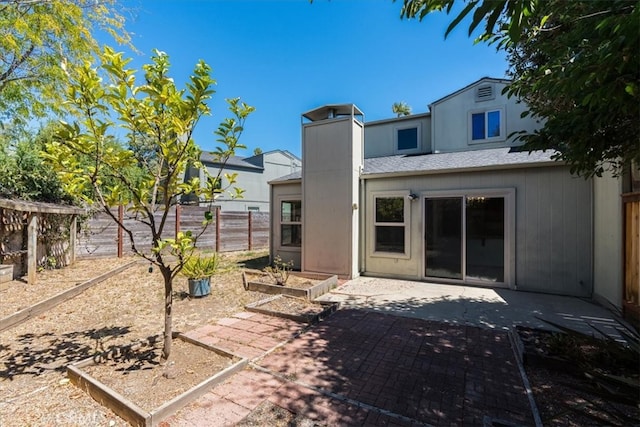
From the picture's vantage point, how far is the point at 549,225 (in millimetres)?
6660

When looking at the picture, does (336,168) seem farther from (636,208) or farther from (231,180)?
(636,208)

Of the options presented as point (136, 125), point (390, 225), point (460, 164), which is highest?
point (460, 164)

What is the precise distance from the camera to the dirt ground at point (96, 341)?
2.59 m

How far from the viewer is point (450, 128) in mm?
11742

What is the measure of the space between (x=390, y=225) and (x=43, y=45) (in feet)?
36.1

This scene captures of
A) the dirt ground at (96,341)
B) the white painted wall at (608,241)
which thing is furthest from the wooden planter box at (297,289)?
the white painted wall at (608,241)

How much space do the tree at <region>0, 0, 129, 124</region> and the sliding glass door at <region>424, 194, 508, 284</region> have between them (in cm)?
1045

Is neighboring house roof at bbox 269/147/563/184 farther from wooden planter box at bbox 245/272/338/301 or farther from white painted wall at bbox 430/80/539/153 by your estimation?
wooden planter box at bbox 245/272/338/301

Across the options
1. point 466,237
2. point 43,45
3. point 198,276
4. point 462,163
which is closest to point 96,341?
point 198,276

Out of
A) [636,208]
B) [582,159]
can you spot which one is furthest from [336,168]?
[636,208]

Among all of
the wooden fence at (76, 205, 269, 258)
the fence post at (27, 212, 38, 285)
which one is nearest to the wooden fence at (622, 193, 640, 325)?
the wooden fence at (76, 205, 269, 258)

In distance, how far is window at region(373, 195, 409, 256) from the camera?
26.7ft

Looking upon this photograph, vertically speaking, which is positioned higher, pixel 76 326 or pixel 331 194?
pixel 331 194

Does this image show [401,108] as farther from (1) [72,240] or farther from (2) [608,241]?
(1) [72,240]
